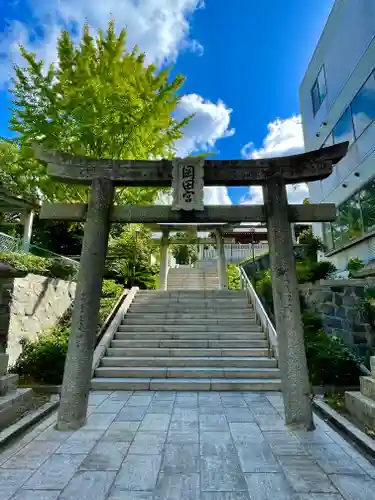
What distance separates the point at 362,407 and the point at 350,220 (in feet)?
26.1

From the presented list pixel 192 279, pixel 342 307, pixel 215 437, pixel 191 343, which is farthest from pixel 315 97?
pixel 215 437

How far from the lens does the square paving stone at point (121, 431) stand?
384 cm

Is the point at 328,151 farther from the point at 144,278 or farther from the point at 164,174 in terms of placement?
the point at 144,278

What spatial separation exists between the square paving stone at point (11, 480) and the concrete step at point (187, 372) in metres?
3.81

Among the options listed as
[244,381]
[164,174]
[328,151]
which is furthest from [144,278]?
[328,151]

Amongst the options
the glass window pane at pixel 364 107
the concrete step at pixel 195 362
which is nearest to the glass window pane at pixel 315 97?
the glass window pane at pixel 364 107

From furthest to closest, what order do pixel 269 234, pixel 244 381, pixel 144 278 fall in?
pixel 144 278, pixel 244 381, pixel 269 234

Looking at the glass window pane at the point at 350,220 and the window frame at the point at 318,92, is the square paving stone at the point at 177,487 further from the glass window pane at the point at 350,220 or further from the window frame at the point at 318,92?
the window frame at the point at 318,92

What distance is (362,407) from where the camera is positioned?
4.27 m

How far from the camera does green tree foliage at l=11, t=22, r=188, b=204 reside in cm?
1145

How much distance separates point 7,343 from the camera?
21.5 feet

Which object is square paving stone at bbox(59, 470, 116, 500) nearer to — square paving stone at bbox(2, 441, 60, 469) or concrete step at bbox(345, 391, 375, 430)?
square paving stone at bbox(2, 441, 60, 469)

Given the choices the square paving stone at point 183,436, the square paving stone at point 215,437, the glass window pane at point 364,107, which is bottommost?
the square paving stone at point 215,437

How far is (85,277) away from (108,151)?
9.35m
